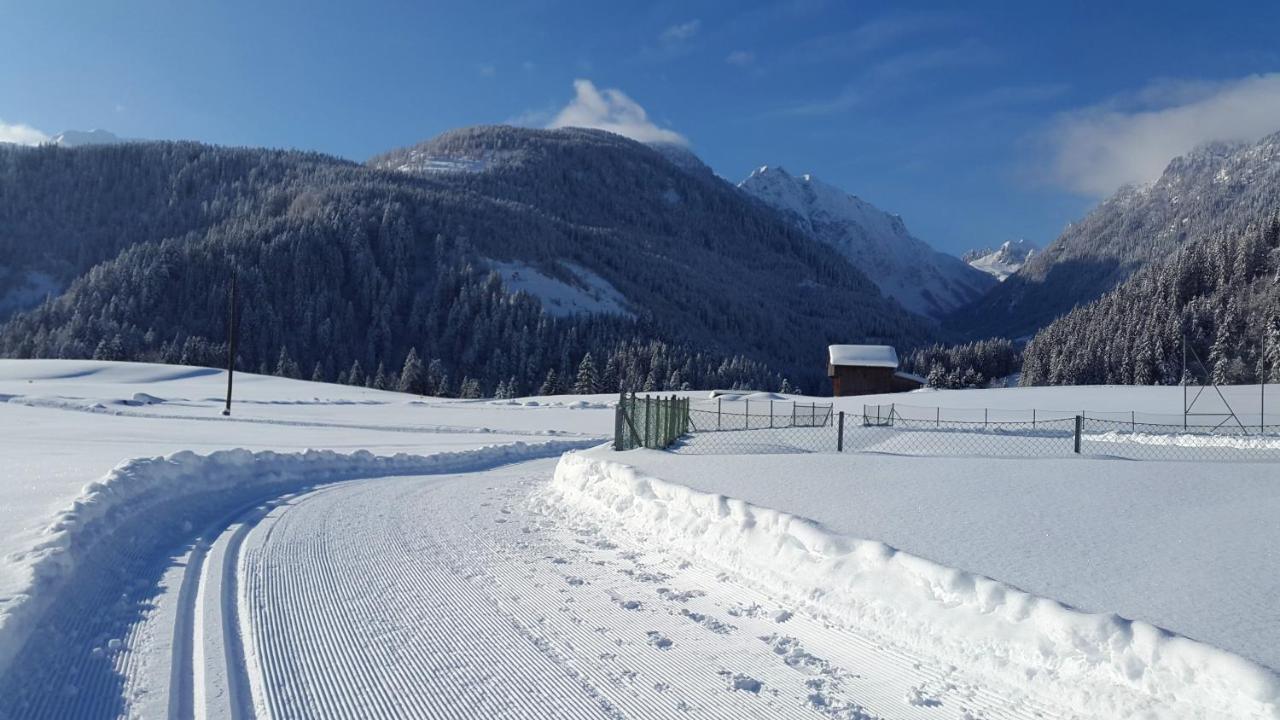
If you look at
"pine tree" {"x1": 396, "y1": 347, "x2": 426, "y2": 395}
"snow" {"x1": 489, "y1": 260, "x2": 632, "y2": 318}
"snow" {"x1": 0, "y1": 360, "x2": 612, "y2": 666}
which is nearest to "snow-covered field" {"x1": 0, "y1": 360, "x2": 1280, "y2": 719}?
"snow" {"x1": 0, "y1": 360, "x2": 612, "y2": 666}

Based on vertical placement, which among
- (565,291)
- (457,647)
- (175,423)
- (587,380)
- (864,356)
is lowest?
(175,423)

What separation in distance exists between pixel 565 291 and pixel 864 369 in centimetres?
8816

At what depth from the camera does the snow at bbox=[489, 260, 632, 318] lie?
141625mm

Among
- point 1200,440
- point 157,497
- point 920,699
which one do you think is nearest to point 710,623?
point 920,699

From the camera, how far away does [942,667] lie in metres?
5.18

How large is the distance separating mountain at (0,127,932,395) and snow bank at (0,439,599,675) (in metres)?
63.8

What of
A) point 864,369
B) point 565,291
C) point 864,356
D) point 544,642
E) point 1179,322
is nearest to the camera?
point 544,642

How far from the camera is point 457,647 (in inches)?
219

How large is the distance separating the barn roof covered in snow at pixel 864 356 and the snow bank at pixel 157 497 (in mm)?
55064

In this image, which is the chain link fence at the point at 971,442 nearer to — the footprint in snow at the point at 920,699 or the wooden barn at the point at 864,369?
the footprint in snow at the point at 920,699

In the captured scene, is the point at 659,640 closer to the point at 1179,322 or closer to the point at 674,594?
the point at 674,594

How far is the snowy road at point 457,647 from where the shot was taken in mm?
4617

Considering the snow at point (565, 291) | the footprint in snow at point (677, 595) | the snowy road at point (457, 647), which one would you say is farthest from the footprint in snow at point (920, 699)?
the snow at point (565, 291)

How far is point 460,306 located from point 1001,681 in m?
130
